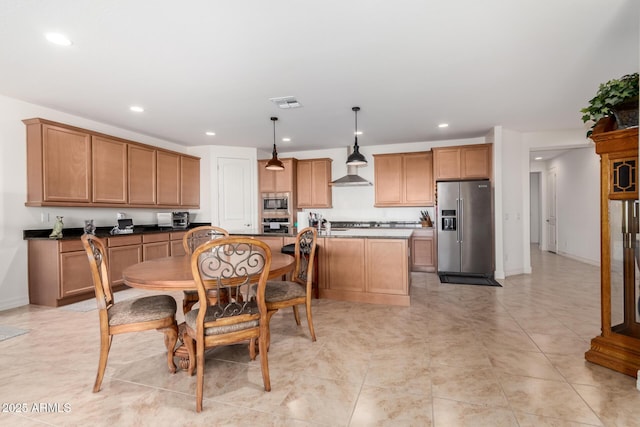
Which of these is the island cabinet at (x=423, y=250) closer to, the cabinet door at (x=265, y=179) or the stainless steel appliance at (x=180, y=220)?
the cabinet door at (x=265, y=179)

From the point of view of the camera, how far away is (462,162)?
17.0 ft

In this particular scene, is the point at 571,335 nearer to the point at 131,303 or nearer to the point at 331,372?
the point at 331,372

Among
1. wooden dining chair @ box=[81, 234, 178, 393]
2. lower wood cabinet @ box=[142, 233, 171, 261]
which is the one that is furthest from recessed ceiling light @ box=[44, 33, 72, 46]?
lower wood cabinet @ box=[142, 233, 171, 261]

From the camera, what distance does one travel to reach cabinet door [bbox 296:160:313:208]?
20.5ft

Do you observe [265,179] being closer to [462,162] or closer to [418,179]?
[418,179]

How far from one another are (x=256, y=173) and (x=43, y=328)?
13.3 feet

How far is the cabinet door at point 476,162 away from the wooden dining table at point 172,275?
4.02 metres

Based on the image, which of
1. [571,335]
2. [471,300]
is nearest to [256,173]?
[471,300]

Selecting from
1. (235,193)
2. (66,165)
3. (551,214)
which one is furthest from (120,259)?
(551,214)

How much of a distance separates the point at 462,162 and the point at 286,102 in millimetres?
3305

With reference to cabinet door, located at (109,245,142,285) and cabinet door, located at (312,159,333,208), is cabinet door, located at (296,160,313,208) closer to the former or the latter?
cabinet door, located at (312,159,333,208)

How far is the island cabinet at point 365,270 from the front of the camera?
11.7ft

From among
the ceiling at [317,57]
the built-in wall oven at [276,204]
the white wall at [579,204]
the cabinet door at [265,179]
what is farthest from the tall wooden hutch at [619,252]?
the cabinet door at [265,179]

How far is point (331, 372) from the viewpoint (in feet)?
6.91
